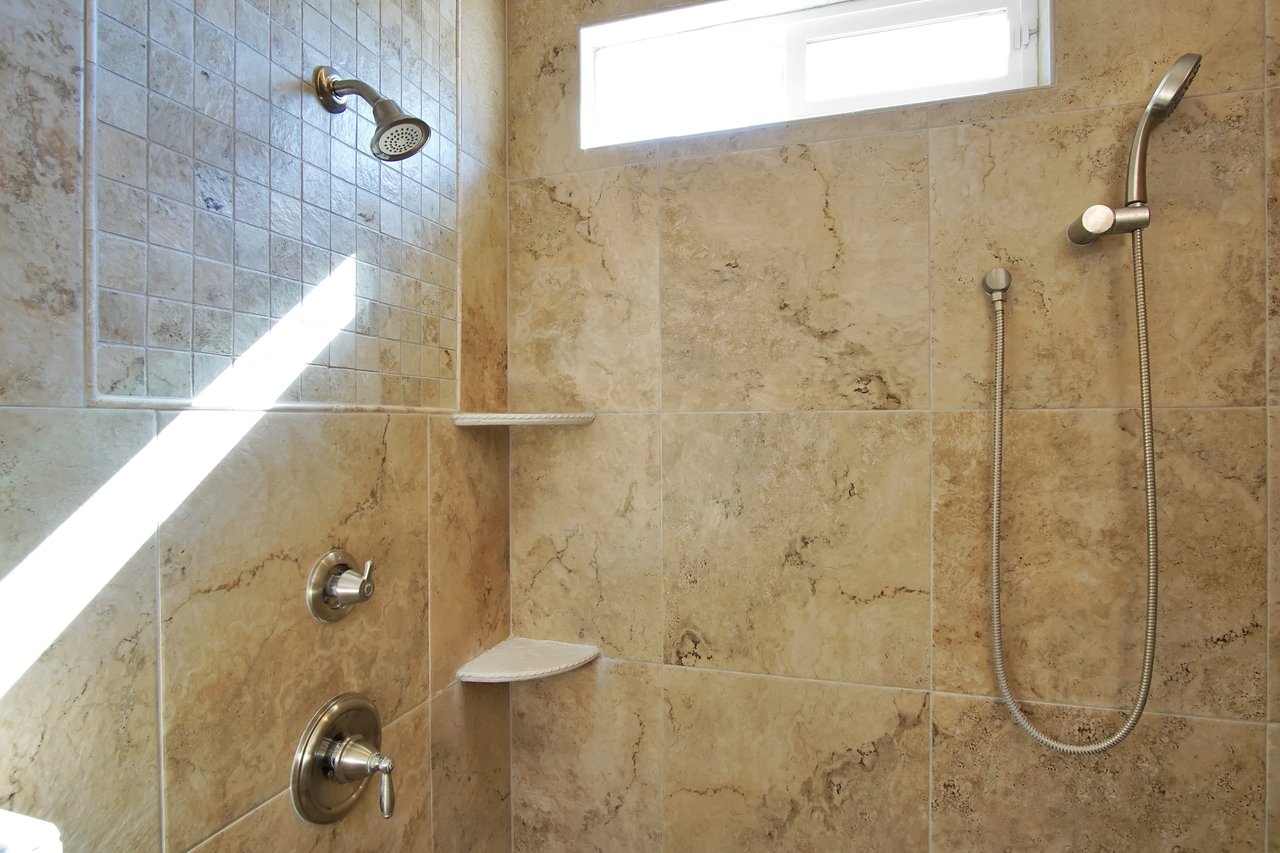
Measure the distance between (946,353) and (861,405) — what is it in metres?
0.18

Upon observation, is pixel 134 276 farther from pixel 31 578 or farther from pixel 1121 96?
pixel 1121 96

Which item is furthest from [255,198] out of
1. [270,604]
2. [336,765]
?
[336,765]

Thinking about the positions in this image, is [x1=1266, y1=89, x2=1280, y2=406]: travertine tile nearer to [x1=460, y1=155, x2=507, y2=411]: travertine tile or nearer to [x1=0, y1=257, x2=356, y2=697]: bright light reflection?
[x1=460, y1=155, x2=507, y2=411]: travertine tile

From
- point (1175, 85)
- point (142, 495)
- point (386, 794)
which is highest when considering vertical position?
point (1175, 85)

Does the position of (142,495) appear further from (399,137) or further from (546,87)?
(546,87)

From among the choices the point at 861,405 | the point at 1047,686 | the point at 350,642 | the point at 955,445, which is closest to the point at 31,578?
the point at 350,642

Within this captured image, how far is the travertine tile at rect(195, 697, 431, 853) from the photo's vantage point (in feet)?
2.63

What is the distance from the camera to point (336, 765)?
907 millimetres

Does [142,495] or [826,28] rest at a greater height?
[826,28]

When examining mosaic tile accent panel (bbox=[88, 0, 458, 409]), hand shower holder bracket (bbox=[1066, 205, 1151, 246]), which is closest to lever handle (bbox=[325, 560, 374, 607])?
mosaic tile accent panel (bbox=[88, 0, 458, 409])

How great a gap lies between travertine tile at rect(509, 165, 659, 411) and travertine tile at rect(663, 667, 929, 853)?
0.65 metres

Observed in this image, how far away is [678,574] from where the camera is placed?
4.34 ft

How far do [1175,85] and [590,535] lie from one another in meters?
1.30

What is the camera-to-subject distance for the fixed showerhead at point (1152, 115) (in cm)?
98
